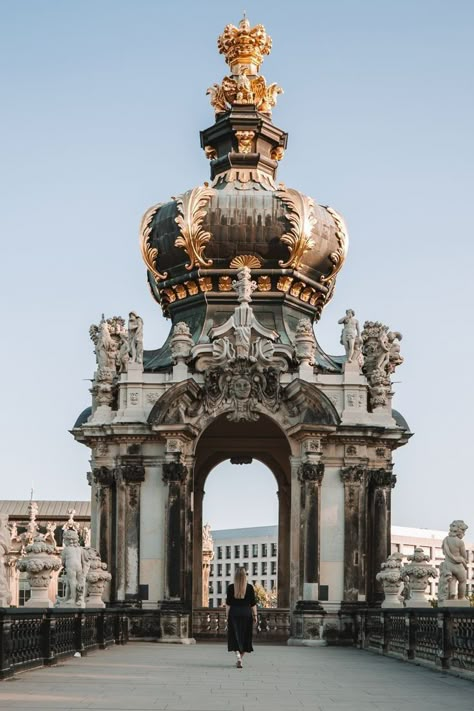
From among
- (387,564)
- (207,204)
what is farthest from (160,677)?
(207,204)

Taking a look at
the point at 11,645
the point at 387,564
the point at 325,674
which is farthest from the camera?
the point at 387,564

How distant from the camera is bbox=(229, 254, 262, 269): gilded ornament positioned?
48.7 meters

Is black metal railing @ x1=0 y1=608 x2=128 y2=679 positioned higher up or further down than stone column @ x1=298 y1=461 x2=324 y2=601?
further down

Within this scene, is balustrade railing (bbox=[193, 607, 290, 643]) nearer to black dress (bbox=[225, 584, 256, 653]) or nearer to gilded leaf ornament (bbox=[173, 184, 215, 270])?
gilded leaf ornament (bbox=[173, 184, 215, 270])

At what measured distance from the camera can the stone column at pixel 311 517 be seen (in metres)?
43.2

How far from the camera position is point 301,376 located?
44.5 meters

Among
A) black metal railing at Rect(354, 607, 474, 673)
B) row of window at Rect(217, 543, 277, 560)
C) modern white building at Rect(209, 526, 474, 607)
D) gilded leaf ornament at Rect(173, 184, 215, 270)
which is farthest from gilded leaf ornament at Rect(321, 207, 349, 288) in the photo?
row of window at Rect(217, 543, 277, 560)

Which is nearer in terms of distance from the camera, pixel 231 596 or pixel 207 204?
pixel 231 596

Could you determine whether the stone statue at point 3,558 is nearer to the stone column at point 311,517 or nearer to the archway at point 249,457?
the stone column at point 311,517

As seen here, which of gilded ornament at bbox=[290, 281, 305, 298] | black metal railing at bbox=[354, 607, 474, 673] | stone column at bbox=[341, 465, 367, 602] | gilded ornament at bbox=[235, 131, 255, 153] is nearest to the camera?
black metal railing at bbox=[354, 607, 474, 673]

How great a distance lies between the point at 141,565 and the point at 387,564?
885 cm

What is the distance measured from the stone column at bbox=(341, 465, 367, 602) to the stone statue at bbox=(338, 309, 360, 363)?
393cm

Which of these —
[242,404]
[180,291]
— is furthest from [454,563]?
[180,291]

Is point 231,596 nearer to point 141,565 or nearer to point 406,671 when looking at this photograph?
point 406,671
